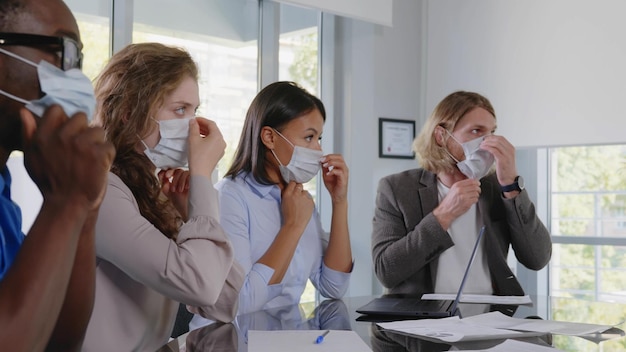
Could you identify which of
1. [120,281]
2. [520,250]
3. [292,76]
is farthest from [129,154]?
[292,76]

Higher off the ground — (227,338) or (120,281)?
(120,281)

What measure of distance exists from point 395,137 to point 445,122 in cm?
177

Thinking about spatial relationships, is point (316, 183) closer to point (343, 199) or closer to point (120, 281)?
point (343, 199)

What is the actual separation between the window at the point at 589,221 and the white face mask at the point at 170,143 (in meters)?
2.95

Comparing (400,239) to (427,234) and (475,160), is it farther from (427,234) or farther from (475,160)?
(475,160)

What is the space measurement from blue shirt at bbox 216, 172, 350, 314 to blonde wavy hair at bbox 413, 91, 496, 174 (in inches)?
25.6

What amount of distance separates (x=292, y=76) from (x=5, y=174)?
11.3 ft

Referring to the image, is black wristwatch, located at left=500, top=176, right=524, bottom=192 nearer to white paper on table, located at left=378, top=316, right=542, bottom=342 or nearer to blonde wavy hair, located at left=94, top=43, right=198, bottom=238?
white paper on table, located at left=378, top=316, right=542, bottom=342

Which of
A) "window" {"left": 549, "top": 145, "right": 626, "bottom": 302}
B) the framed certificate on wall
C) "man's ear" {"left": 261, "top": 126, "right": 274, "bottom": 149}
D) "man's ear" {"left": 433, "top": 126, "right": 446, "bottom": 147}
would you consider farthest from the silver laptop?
the framed certificate on wall

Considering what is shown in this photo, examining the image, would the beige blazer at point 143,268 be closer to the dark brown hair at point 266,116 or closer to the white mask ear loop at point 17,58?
the white mask ear loop at point 17,58

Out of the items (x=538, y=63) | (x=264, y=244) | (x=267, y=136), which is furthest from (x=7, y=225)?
(x=538, y=63)

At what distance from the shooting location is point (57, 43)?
1008mm

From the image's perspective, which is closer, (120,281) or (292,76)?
(120,281)

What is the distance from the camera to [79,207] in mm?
875
